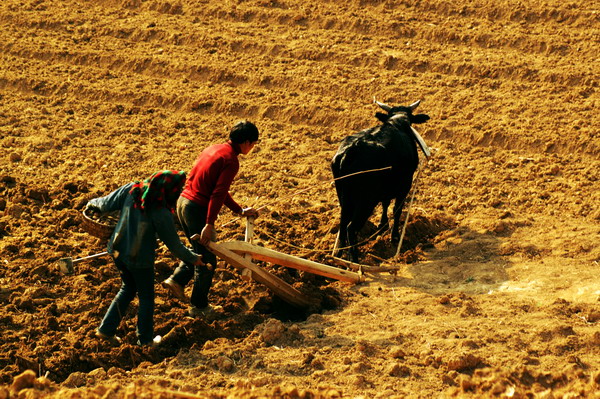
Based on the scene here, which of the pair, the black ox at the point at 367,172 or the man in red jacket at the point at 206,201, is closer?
the man in red jacket at the point at 206,201

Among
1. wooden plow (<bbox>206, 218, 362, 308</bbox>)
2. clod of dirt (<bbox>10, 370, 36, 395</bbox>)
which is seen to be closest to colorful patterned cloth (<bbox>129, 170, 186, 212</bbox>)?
wooden plow (<bbox>206, 218, 362, 308</bbox>)

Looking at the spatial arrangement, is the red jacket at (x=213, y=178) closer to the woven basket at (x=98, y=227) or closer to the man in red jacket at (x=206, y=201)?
the man in red jacket at (x=206, y=201)

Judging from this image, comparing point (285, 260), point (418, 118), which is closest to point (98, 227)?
point (285, 260)

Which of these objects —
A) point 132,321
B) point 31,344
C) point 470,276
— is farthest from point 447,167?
point 31,344

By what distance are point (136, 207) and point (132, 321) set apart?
4.26 feet

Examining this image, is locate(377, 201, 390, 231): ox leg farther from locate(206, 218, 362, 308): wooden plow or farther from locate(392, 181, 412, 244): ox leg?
locate(206, 218, 362, 308): wooden plow

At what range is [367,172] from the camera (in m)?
8.55

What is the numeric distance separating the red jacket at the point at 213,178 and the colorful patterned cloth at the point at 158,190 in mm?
480

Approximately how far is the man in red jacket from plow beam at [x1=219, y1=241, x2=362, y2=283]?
28 cm

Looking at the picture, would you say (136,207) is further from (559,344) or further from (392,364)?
(559,344)

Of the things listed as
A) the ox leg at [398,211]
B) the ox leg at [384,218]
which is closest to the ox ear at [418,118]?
the ox leg at [398,211]

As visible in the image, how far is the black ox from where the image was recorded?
859 centimetres

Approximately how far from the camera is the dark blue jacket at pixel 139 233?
6.48m

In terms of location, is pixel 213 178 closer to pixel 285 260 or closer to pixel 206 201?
pixel 206 201
